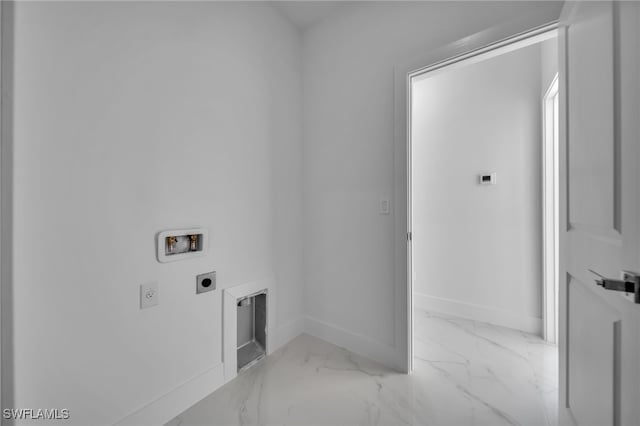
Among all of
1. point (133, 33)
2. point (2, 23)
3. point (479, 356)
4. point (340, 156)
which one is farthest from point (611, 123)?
point (2, 23)

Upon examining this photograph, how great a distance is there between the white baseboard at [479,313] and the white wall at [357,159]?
111 cm

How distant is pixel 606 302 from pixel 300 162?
1.86m

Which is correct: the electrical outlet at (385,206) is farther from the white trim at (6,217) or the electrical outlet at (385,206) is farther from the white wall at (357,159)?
the white trim at (6,217)

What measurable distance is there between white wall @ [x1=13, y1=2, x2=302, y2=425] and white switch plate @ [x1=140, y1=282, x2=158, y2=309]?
1.1 inches

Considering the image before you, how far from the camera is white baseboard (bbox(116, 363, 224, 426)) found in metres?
1.21

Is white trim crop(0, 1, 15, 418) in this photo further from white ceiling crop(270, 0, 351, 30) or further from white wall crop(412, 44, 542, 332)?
white wall crop(412, 44, 542, 332)

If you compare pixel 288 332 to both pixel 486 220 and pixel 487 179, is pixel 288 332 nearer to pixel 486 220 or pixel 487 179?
pixel 486 220

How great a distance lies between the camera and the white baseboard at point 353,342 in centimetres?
175

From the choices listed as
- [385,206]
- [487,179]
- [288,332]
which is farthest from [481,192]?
[288,332]

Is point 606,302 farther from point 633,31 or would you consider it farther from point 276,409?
point 276,409

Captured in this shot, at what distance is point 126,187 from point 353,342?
171 cm

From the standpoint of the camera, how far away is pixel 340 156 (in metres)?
1.98

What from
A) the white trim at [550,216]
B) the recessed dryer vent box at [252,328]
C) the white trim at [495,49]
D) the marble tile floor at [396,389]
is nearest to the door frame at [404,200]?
the white trim at [495,49]

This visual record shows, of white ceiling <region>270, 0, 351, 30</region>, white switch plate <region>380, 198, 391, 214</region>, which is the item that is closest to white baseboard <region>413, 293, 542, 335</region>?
white switch plate <region>380, 198, 391, 214</region>
